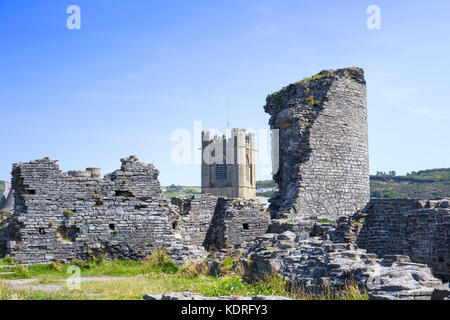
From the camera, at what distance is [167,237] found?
585 inches

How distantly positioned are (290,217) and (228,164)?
1985 inches

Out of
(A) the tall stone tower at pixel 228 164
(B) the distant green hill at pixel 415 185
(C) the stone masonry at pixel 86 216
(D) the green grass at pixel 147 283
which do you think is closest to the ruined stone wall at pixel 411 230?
(D) the green grass at pixel 147 283

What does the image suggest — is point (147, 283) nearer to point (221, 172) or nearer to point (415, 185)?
point (415, 185)

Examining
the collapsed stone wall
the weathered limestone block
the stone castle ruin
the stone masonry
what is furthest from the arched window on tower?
the weathered limestone block

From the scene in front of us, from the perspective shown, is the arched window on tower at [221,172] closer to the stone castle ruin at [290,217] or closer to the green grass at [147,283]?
the stone castle ruin at [290,217]

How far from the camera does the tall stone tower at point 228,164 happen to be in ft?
220

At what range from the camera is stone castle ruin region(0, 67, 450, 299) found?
Result: 9.59 meters

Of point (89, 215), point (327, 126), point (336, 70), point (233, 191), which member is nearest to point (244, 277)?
point (89, 215)

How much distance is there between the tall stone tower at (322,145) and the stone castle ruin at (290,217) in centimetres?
4

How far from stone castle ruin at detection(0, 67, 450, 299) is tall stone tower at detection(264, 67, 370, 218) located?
4 cm

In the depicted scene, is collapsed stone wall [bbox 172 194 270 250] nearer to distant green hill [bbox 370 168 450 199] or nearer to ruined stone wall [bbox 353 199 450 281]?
ruined stone wall [bbox 353 199 450 281]
